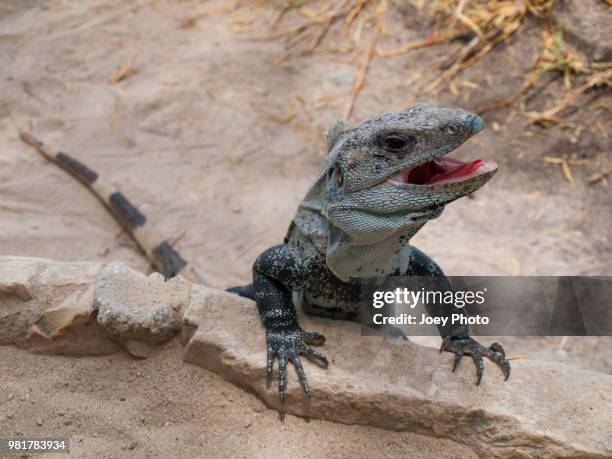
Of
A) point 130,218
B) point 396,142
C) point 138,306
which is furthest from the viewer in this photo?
point 130,218

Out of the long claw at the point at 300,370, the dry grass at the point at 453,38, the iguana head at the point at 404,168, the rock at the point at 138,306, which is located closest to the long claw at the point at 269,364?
the long claw at the point at 300,370

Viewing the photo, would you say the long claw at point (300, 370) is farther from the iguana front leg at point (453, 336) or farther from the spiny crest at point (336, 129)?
the spiny crest at point (336, 129)

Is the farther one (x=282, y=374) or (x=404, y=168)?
(x=282, y=374)

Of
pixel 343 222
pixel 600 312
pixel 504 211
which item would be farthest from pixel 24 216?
pixel 600 312

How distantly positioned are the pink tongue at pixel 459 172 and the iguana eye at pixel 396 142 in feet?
0.66

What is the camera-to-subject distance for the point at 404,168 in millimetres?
3023

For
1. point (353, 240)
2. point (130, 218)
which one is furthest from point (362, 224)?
point (130, 218)

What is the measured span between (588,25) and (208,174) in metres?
4.34

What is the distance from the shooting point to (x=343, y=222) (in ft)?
10.5

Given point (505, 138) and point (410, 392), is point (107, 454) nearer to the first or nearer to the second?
point (410, 392)

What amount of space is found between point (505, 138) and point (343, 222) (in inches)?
160

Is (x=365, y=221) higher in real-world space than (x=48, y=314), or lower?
higher

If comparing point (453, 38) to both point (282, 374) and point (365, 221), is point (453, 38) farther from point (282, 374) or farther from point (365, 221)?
point (282, 374)
